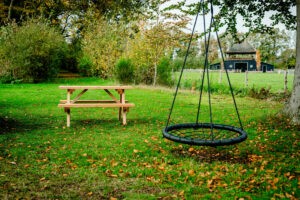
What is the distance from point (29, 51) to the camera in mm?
18391

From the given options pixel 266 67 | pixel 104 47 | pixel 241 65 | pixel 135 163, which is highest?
pixel 241 65

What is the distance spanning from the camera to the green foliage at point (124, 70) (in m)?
18.0

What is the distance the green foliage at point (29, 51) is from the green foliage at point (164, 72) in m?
6.94

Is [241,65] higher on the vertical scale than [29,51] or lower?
higher

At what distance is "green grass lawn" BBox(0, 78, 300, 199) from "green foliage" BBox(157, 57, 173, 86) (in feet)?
33.6

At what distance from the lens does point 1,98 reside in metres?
11.8

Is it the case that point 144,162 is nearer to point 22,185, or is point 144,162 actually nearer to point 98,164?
point 98,164

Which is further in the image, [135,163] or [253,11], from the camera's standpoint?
[253,11]

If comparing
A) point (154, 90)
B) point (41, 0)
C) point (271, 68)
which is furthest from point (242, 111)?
point (271, 68)

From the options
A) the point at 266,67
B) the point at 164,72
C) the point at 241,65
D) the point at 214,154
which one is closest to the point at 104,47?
the point at 164,72

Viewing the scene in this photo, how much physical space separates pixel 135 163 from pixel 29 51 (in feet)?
Result: 52.1

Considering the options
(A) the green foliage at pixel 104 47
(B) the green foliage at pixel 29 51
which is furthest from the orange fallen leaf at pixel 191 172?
(A) the green foliage at pixel 104 47

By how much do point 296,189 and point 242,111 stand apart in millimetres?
6362

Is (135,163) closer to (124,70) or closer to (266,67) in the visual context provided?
(124,70)
